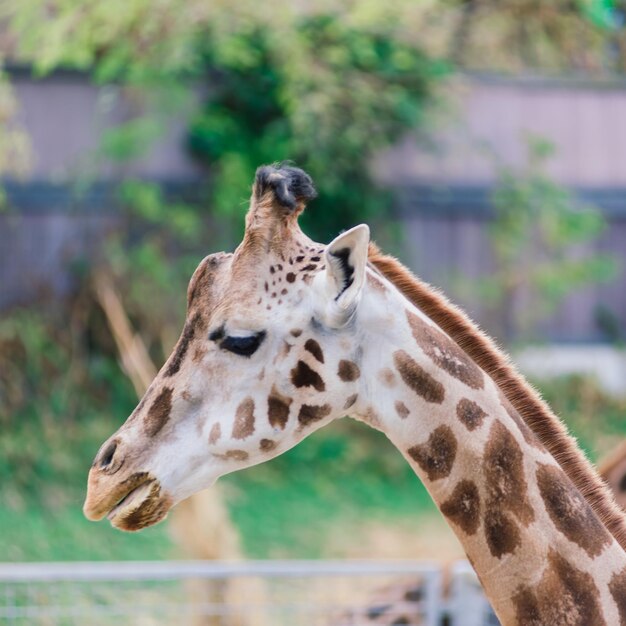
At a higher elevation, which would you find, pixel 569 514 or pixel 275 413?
pixel 275 413

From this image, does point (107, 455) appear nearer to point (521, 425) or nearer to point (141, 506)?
point (141, 506)

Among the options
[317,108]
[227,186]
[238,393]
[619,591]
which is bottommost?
[227,186]

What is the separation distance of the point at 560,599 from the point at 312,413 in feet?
2.05

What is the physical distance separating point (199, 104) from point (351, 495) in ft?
11.0

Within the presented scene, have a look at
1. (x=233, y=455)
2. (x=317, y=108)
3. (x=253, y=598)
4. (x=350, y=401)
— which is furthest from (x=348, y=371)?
(x=317, y=108)

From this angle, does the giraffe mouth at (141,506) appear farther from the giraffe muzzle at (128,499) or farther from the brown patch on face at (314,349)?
the brown patch on face at (314,349)

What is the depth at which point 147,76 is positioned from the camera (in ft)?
28.7

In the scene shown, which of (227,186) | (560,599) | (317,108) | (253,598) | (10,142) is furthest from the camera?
(227,186)

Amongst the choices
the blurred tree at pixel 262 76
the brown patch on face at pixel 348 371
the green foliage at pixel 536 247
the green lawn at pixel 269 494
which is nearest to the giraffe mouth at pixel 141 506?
the brown patch on face at pixel 348 371

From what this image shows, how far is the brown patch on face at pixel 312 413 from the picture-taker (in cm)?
243

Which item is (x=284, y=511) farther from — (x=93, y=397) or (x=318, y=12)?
(x=318, y=12)

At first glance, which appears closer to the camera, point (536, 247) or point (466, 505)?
point (466, 505)

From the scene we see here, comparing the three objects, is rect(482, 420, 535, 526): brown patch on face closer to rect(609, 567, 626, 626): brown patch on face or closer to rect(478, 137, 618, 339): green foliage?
rect(609, 567, 626, 626): brown patch on face

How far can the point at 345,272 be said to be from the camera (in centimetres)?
235
